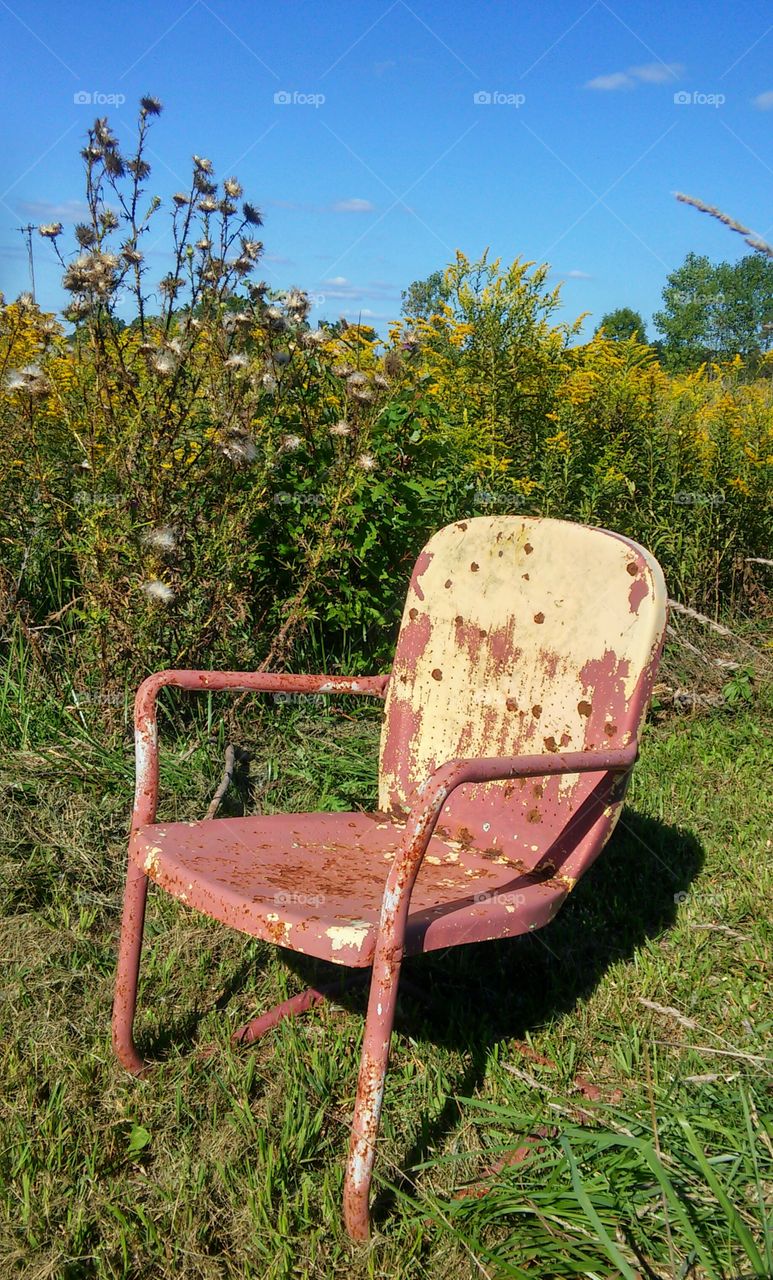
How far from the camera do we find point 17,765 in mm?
3053

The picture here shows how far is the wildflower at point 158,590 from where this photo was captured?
2.97m

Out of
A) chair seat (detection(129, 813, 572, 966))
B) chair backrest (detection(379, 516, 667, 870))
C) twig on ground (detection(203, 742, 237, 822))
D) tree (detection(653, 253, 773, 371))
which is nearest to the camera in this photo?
chair seat (detection(129, 813, 572, 966))

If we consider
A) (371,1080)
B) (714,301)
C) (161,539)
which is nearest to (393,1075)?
(371,1080)

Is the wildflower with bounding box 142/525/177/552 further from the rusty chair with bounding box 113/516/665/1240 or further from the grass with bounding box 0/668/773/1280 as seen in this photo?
the rusty chair with bounding box 113/516/665/1240

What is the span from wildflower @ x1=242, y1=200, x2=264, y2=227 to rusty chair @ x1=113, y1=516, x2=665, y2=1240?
139 cm

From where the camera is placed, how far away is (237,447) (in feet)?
9.97

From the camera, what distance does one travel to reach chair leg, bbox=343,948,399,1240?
1562mm

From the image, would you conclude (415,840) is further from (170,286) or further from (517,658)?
(170,286)

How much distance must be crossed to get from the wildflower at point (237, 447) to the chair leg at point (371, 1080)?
1843 mm

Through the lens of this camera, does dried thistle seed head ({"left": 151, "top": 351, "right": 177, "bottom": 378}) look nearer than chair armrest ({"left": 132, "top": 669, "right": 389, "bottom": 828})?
No

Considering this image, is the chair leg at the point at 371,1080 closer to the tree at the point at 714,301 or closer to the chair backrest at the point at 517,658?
the chair backrest at the point at 517,658

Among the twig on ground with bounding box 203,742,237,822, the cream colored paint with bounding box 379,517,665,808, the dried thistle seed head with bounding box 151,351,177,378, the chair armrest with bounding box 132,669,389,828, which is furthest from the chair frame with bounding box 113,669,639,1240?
the dried thistle seed head with bounding box 151,351,177,378

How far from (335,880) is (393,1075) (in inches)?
21.0

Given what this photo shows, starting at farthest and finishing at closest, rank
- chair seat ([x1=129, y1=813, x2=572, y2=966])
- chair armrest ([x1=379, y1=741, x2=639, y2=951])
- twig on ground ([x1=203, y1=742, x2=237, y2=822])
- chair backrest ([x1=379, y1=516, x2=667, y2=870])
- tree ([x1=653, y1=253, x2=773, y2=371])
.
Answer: tree ([x1=653, y1=253, x2=773, y2=371]) → twig on ground ([x1=203, y1=742, x2=237, y2=822]) → chair backrest ([x1=379, y1=516, x2=667, y2=870]) → chair seat ([x1=129, y1=813, x2=572, y2=966]) → chair armrest ([x1=379, y1=741, x2=639, y2=951])
